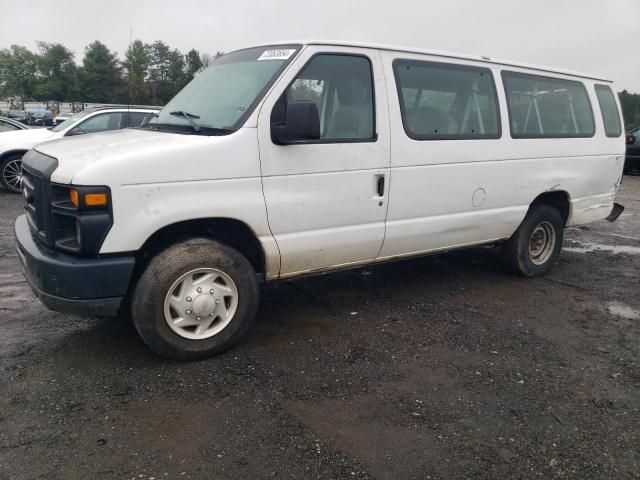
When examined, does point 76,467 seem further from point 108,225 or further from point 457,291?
point 457,291

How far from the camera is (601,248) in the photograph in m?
6.97

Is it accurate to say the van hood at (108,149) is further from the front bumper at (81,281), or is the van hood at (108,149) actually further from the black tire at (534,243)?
the black tire at (534,243)

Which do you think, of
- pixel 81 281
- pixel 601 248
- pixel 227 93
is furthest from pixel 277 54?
pixel 601 248

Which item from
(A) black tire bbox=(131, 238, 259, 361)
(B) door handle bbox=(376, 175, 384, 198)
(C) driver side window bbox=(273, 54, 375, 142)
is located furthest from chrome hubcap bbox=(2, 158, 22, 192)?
(B) door handle bbox=(376, 175, 384, 198)

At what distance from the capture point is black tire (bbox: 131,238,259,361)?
3258 mm

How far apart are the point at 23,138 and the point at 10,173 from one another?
710 mm

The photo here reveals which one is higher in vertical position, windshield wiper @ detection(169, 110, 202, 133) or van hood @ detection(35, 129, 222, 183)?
windshield wiper @ detection(169, 110, 202, 133)

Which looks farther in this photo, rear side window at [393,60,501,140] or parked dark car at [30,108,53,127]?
parked dark car at [30,108,53,127]

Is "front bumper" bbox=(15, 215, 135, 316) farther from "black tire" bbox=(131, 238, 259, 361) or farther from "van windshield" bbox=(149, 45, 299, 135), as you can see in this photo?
"van windshield" bbox=(149, 45, 299, 135)

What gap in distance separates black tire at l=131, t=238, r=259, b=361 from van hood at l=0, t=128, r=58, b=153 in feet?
25.0

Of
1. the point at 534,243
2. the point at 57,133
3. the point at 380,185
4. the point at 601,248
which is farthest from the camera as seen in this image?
the point at 57,133

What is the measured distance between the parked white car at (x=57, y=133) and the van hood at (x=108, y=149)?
6185 millimetres

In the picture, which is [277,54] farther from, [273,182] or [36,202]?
[36,202]

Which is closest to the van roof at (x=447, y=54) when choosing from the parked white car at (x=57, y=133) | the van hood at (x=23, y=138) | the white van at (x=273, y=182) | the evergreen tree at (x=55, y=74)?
the white van at (x=273, y=182)
